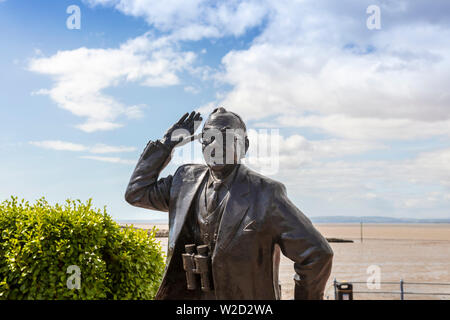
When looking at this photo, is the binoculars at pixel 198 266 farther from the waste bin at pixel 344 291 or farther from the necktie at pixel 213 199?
the waste bin at pixel 344 291

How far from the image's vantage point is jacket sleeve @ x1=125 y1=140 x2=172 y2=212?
3.92m

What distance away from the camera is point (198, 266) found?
3.43 m

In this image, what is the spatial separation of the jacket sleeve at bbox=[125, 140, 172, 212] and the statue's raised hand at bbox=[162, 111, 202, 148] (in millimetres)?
70

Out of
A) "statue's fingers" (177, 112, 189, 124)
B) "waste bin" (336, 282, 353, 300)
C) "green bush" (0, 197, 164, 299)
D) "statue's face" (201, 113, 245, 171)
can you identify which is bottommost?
"waste bin" (336, 282, 353, 300)

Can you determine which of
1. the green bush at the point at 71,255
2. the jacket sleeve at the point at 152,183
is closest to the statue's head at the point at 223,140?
the jacket sleeve at the point at 152,183

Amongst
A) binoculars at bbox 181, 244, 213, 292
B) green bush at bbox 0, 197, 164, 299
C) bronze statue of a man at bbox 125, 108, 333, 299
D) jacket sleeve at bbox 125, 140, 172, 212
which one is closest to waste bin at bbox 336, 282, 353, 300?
green bush at bbox 0, 197, 164, 299

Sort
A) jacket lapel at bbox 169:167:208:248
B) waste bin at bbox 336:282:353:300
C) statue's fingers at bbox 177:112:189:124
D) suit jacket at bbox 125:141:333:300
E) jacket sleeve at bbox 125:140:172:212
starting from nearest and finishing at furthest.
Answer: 1. suit jacket at bbox 125:141:333:300
2. jacket lapel at bbox 169:167:208:248
3. jacket sleeve at bbox 125:140:172:212
4. statue's fingers at bbox 177:112:189:124
5. waste bin at bbox 336:282:353:300

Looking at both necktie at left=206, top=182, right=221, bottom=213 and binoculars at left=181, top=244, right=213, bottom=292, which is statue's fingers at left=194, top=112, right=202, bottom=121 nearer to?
necktie at left=206, top=182, right=221, bottom=213

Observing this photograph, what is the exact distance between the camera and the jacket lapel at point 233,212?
3383mm

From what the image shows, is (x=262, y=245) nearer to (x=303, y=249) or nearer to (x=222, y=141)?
(x=303, y=249)

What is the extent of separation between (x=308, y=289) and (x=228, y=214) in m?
0.76

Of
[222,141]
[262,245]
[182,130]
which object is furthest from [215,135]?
[262,245]
